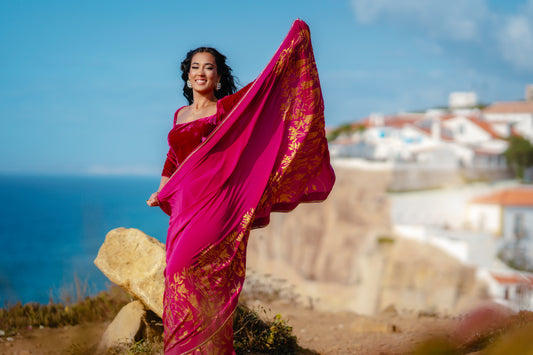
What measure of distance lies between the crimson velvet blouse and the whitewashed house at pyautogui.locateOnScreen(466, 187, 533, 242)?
39.0m

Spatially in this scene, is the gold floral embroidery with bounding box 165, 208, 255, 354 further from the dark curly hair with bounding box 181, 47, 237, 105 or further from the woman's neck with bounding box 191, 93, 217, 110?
the dark curly hair with bounding box 181, 47, 237, 105

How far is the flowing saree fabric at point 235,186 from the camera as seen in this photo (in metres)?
3.18

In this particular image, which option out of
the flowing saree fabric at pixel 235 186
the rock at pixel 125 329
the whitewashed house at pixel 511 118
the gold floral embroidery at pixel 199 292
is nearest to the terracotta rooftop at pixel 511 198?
the whitewashed house at pixel 511 118

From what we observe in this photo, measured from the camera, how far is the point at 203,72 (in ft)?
11.8

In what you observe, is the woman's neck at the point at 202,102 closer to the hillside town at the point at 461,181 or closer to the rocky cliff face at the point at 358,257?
the rocky cliff face at the point at 358,257

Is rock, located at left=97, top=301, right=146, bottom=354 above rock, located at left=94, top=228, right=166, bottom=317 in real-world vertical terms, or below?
below

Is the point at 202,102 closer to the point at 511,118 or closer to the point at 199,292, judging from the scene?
the point at 199,292

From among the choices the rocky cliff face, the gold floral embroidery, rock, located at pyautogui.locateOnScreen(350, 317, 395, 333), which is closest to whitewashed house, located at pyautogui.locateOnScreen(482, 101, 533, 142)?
the rocky cliff face

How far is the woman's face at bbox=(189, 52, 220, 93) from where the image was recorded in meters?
3.59

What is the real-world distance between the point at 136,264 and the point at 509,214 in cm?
3863

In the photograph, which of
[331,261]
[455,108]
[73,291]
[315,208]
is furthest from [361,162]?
[73,291]

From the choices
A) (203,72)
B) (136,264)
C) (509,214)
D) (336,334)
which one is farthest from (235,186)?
(509,214)

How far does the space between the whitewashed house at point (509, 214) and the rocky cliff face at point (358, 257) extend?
588cm

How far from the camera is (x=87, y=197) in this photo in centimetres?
291
